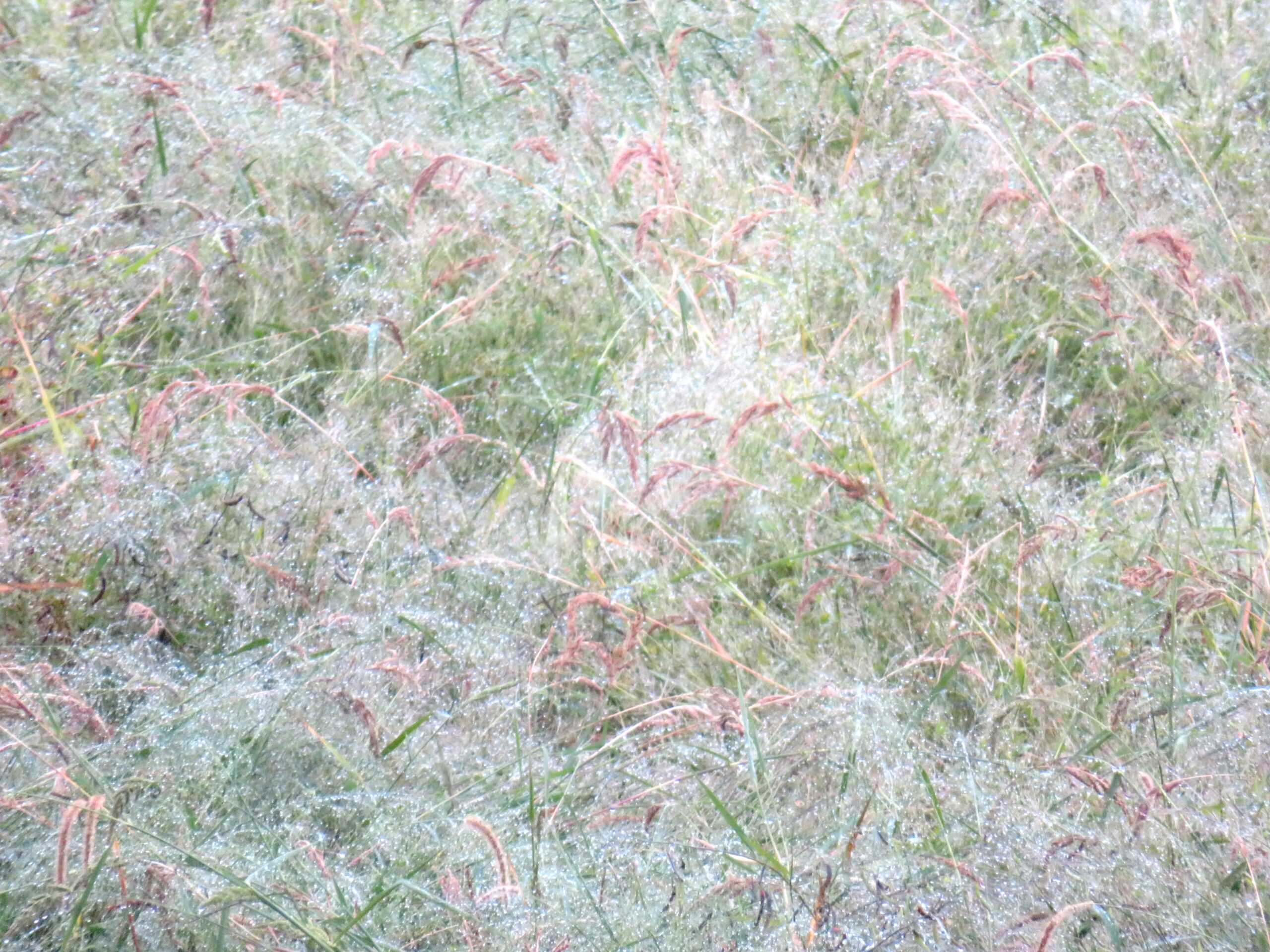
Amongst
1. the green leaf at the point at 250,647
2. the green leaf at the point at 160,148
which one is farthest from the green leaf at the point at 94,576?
the green leaf at the point at 160,148

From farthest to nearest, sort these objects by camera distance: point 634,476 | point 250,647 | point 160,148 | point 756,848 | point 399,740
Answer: point 160,148 < point 634,476 < point 250,647 < point 399,740 < point 756,848

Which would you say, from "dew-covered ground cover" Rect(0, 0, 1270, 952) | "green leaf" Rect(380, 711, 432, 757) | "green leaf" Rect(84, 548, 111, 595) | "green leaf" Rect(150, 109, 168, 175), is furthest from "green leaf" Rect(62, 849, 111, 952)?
"green leaf" Rect(150, 109, 168, 175)

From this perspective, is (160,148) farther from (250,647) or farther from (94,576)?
(250,647)

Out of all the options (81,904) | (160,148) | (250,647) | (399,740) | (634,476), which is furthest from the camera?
(160,148)

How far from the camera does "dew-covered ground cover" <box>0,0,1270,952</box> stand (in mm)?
1711

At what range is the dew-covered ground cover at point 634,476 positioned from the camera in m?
1.71

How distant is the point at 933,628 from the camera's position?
7.12ft

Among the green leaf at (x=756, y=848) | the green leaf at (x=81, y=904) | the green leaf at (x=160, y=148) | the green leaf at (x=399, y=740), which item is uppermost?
the green leaf at (x=160, y=148)

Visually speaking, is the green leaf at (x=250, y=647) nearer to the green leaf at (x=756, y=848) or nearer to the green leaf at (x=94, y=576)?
the green leaf at (x=94, y=576)

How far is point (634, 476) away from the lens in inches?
87.3

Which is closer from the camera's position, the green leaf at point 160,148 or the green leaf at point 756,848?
the green leaf at point 756,848

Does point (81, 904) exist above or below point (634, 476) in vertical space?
below

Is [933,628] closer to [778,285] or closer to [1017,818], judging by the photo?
[1017,818]

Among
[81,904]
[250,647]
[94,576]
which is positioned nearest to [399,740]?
[250,647]
